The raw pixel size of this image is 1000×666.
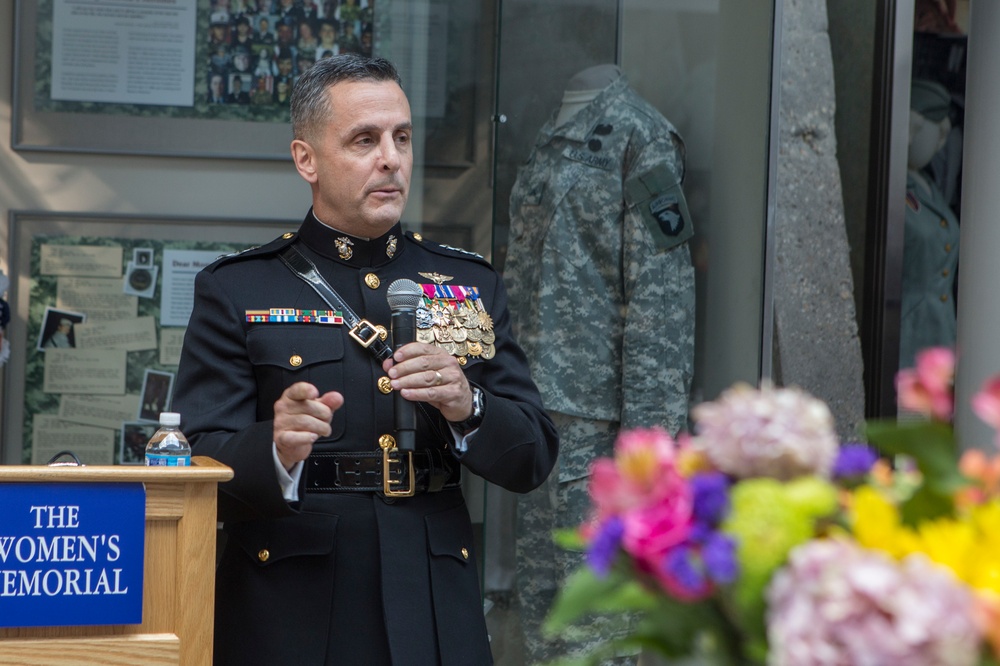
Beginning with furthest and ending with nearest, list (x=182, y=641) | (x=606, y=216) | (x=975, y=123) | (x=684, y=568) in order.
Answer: (x=975, y=123) < (x=606, y=216) < (x=182, y=641) < (x=684, y=568)

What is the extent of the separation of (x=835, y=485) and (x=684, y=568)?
14 cm

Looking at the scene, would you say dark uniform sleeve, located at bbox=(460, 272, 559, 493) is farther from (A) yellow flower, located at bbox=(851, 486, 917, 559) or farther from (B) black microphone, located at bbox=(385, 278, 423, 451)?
(A) yellow flower, located at bbox=(851, 486, 917, 559)

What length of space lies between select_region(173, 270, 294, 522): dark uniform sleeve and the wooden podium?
5.1 inches

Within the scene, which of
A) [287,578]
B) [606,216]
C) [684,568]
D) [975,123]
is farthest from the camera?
[975,123]

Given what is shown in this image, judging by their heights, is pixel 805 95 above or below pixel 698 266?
above

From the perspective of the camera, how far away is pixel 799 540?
71 cm

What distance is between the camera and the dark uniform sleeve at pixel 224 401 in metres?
1.94

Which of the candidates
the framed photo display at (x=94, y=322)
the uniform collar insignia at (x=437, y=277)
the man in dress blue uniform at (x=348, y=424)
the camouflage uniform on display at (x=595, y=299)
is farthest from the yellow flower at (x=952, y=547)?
the framed photo display at (x=94, y=322)

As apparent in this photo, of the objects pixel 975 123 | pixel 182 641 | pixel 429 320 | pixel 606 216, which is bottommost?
pixel 182 641

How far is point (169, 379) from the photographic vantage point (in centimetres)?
366

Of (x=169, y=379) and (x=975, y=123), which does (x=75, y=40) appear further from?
(x=975, y=123)

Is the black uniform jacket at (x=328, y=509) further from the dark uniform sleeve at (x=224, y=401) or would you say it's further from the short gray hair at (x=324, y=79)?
the short gray hair at (x=324, y=79)

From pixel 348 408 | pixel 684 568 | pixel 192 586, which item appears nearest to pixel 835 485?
pixel 684 568

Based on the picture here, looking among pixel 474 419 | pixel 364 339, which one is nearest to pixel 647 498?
pixel 474 419
